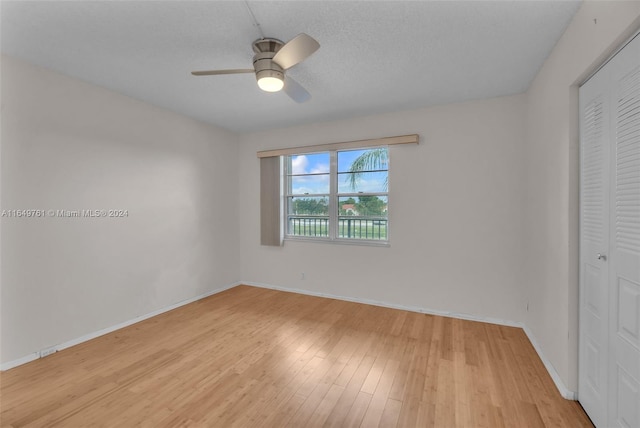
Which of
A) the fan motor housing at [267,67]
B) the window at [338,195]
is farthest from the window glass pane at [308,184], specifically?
the fan motor housing at [267,67]

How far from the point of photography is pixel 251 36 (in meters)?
1.93

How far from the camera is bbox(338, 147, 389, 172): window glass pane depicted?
367 centimetres

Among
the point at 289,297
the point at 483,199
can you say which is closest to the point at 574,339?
the point at 483,199

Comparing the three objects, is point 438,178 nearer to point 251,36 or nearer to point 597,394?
point 597,394

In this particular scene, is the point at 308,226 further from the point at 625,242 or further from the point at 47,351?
the point at 625,242

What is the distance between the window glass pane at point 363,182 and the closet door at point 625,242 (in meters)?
2.33

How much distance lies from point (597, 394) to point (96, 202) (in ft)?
14.4

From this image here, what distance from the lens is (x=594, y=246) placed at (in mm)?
1632

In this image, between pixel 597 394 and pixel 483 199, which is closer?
pixel 597 394

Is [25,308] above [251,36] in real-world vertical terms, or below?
below

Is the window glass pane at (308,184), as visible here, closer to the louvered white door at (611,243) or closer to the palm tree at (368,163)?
the palm tree at (368,163)

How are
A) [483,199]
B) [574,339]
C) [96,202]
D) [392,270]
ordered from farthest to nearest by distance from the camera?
1. [392,270]
2. [483,199]
3. [96,202]
4. [574,339]

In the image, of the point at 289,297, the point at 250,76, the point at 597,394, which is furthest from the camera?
the point at 289,297

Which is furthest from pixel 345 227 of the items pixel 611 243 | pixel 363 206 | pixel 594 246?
pixel 611 243
